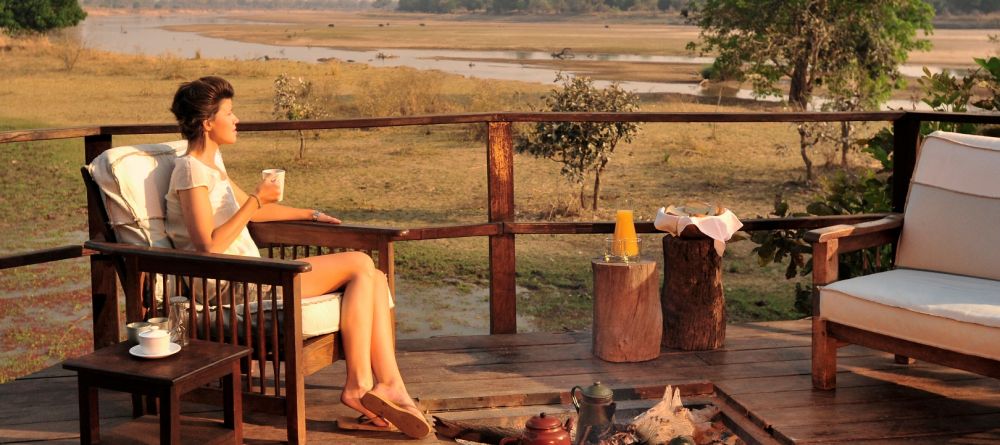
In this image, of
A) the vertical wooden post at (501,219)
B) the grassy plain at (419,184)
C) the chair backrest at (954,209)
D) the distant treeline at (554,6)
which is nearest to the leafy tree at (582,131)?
the grassy plain at (419,184)

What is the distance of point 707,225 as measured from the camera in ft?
14.7

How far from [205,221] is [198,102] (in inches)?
14.7

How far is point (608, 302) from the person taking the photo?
4453 millimetres

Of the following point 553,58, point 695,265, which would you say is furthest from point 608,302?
point 553,58

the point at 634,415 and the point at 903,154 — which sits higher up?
the point at 903,154

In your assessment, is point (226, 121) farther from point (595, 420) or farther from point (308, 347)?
point (595, 420)

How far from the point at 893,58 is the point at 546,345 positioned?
16.3 m

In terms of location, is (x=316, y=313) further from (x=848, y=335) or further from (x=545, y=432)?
(x=848, y=335)

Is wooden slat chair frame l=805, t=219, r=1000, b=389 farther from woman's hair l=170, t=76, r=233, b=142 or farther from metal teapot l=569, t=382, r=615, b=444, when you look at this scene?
woman's hair l=170, t=76, r=233, b=142

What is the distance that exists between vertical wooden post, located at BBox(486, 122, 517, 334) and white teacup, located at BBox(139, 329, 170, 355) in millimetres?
1708

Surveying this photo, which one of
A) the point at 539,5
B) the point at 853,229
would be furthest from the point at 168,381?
the point at 539,5

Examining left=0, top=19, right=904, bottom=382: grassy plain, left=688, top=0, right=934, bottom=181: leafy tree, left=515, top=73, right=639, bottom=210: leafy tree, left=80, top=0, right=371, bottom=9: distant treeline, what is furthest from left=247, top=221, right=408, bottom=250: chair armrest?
left=80, top=0, right=371, bottom=9: distant treeline

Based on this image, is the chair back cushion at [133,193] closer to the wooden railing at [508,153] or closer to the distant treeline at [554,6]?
the wooden railing at [508,153]

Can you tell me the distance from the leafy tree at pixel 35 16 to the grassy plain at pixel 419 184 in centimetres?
1351
